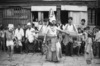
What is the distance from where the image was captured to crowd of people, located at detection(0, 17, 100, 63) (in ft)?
36.7

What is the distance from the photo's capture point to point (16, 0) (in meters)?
17.7

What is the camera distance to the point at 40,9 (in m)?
17.5

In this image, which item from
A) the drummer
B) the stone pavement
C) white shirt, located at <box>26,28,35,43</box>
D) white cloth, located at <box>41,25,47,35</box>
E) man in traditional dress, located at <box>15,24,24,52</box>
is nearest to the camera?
the stone pavement

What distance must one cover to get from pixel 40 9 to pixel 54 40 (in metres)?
6.71

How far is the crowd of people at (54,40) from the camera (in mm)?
11188

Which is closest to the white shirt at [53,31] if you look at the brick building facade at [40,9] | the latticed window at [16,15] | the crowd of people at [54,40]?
the crowd of people at [54,40]

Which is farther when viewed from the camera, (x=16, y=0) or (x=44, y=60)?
(x=16, y=0)

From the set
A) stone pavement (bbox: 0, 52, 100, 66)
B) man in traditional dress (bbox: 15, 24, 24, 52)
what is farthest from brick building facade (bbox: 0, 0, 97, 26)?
stone pavement (bbox: 0, 52, 100, 66)

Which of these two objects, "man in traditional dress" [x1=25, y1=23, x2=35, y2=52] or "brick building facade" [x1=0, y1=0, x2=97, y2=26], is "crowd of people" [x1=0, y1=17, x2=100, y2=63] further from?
"brick building facade" [x1=0, y1=0, x2=97, y2=26]

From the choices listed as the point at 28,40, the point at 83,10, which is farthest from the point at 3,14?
the point at 83,10

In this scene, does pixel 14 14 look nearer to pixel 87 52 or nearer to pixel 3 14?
pixel 3 14

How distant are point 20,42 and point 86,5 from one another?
6311mm

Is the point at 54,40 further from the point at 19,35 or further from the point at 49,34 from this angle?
the point at 19,35

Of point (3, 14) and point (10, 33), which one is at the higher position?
point (3, 14)
